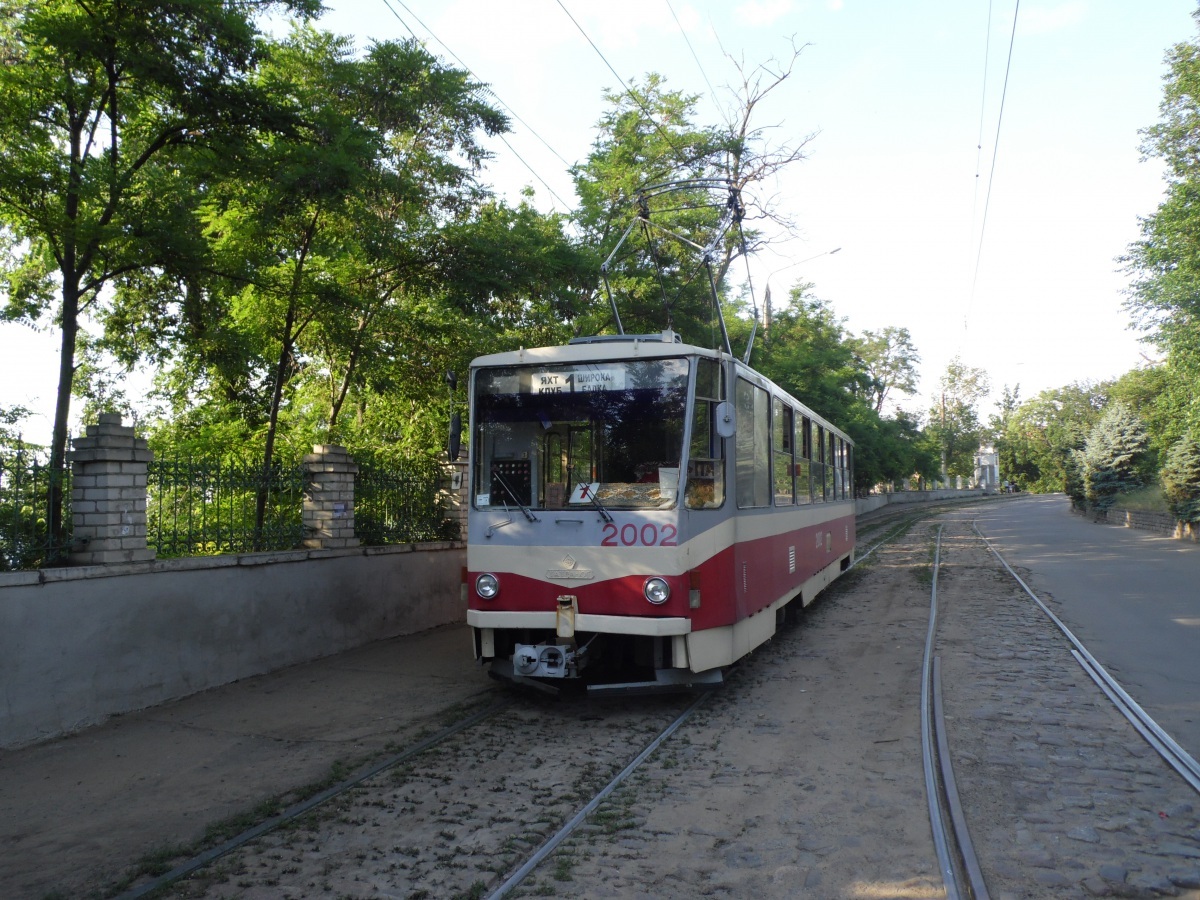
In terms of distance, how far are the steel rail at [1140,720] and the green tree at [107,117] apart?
28.9 ft

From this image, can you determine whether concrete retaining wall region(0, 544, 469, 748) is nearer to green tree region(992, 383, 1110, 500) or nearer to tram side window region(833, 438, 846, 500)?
tram side window region(833, 438, 846, 500)

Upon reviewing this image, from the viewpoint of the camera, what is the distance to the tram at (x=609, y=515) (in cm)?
736

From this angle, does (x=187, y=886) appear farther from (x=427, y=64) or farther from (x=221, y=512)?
(x=427, y=64)

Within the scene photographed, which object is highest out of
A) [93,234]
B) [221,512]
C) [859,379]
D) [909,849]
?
[859,379]

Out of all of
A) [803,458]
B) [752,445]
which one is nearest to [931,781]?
[752,445]

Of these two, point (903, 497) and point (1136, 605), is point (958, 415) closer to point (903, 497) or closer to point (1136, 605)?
point (903, 497)

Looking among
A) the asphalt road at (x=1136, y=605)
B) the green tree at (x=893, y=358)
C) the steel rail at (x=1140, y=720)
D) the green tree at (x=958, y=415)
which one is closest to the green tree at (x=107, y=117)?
the steel rail at (x=1140, y=720)

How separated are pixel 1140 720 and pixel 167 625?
834cm

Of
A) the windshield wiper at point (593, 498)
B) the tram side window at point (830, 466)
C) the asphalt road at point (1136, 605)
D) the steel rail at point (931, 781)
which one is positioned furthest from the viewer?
the tram side window at point (830, 466)

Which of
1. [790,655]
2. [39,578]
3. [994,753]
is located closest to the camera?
[994,753]

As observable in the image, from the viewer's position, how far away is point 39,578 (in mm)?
7164

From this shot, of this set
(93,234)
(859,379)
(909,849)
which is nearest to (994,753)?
(909,849)

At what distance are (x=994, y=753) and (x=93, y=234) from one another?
8.63 metres

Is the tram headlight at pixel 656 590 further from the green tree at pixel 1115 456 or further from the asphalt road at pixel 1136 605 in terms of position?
the green tree at pixel 1115 456
